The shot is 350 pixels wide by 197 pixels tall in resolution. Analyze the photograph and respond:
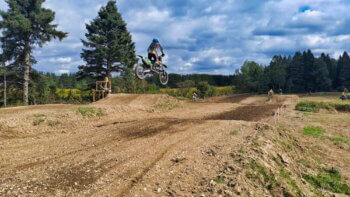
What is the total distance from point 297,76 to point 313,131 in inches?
3054

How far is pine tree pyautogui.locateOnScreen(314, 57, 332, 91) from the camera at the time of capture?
265ft

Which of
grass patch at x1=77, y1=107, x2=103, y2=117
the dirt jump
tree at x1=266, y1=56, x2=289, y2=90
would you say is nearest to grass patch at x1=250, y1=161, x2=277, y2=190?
the dirt jump

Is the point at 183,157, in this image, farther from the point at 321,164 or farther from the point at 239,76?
the point at 239,76

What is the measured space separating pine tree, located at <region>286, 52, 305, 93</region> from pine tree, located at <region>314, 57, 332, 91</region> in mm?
4480

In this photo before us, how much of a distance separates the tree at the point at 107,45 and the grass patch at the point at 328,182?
29.6 meters

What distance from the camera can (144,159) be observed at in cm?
728

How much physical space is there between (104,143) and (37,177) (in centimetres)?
324

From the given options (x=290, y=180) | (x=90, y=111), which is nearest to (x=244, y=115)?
(x=90, y=111)

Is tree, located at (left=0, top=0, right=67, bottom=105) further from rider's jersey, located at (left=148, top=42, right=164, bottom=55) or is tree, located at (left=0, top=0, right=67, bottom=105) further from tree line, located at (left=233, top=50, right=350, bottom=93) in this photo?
tree line, located at (left=233, top=50, right=350, bottom=93)

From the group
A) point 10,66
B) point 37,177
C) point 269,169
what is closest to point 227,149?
point 269,169

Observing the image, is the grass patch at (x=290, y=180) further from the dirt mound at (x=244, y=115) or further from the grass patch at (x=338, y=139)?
the dirt mound at (x=244, y=115)

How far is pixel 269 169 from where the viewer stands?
758cm

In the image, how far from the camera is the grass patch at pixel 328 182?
9.02 meters

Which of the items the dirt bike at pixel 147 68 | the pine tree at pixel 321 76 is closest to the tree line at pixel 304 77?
the pine tree at pixel 321 76
